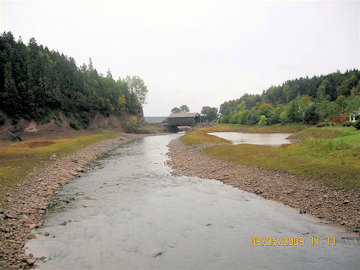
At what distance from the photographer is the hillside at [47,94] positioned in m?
63.2

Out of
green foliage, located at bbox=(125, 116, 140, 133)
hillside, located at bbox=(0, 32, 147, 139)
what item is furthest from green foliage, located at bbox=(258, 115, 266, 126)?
hillside, located at bbox=(0, 32, 147, 139)

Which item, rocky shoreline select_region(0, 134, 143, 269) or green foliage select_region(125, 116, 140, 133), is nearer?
rocky shoreline select_region(0, 134, 143, 269)

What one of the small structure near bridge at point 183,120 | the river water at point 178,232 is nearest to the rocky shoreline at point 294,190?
the river water at point 178,232

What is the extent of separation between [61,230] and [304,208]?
1635 cm

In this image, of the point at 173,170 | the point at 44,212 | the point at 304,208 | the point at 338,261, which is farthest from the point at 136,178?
the point at 338,261

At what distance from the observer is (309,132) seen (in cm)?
6366

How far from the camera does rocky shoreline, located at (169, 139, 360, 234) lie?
1477cm

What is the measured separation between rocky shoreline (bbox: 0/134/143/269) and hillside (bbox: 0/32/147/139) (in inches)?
1748

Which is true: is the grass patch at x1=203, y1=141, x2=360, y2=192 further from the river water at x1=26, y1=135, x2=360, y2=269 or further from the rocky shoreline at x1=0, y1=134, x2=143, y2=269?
the rocky shoreline at x1=0, y1=134, x2=143, y2=269

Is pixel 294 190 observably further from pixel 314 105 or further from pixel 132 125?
pixel 132 125

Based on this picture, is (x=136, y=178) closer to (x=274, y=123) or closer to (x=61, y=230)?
(x=61, y=230)
